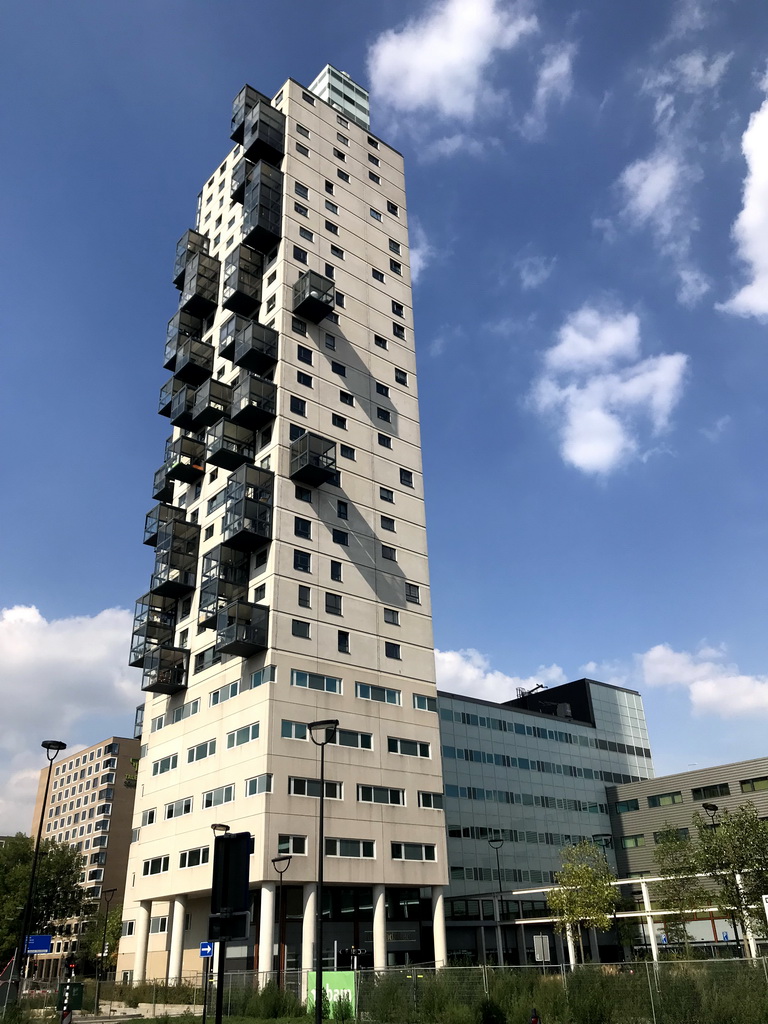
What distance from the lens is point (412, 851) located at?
53.5 metres

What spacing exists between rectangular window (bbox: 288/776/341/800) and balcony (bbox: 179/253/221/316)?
4208 centimetres

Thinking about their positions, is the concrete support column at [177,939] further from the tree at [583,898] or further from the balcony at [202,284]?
the balcony at [202,284]

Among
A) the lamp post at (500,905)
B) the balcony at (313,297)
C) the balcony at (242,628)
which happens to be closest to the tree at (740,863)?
the lamp post at (500,905)

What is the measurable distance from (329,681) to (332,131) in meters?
48.7

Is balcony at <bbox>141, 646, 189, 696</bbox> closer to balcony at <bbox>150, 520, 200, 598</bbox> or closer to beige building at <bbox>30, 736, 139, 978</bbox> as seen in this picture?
balcony at <bbox>150, 520, 200, 598</bbox>

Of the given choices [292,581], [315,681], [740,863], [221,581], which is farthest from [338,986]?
[221,581]

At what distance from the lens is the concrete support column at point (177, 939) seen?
53.3 m

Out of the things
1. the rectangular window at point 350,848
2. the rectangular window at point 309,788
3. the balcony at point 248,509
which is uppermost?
the balcony at point 248,509

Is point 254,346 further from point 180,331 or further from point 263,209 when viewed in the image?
point 180,331

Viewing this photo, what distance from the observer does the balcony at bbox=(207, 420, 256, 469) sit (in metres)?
59.9

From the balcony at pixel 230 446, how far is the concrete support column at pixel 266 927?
91.1 feet

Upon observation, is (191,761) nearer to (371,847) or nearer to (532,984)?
(371,847)

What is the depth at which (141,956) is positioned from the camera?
57.6 meters

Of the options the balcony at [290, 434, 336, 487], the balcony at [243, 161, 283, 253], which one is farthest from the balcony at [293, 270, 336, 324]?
the balcony at [290, 434, 336, 487]
